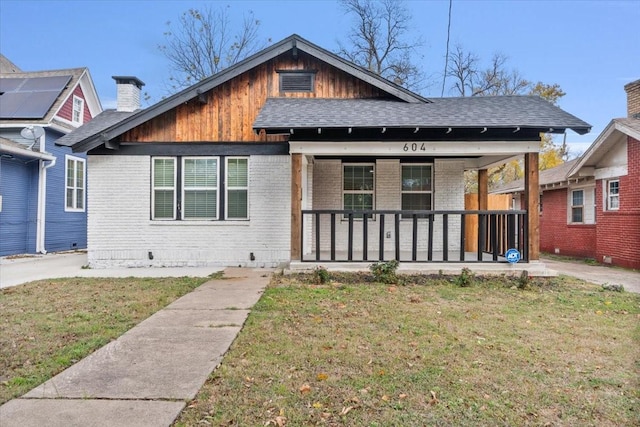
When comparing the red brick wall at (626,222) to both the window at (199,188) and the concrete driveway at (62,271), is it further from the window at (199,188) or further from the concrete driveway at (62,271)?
the concrete driveway at (62,271)

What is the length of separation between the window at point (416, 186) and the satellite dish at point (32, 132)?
37.8 ft

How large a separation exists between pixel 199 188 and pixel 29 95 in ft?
32.0

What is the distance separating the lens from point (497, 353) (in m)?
4.05

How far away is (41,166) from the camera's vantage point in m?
13.4

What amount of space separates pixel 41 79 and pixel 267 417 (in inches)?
709

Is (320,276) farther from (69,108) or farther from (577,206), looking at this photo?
(69,108)

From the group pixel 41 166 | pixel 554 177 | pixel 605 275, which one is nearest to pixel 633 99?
pixel 554 177

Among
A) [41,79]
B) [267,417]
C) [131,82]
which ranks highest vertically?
[41,79]

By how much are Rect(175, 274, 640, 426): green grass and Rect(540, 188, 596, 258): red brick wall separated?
8.87 meters

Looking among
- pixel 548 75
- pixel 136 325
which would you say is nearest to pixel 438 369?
pixel 136 325

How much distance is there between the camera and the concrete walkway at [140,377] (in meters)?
2.79

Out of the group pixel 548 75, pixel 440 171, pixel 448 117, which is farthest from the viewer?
pixel 548 75

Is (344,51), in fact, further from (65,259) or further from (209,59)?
(65,259)

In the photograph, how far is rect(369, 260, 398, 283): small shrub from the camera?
7801 mm
